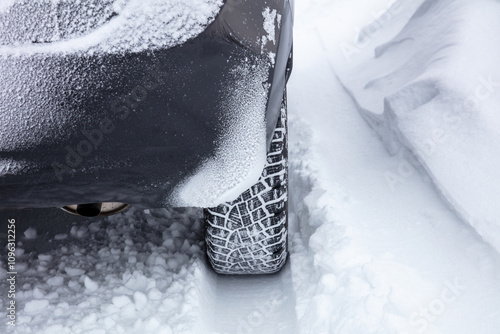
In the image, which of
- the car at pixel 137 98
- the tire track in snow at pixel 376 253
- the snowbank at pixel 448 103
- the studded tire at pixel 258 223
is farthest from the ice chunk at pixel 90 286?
the snowbank at pixel 448 103

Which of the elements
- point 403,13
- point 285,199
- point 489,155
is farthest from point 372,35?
point 285,199

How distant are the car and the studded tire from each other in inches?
10.1

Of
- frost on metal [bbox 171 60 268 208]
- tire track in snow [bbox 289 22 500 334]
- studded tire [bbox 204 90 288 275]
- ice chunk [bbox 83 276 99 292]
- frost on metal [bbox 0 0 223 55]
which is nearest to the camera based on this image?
frost on metal [bbox 0 0 223 55]

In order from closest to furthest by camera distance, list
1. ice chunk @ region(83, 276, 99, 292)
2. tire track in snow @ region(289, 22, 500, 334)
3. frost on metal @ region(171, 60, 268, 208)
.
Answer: frost on metal @ region(171, 60, 268, 208) → tire track in snow @ region(289, 22, 500, 334) → ice chunk @ region(83, 276, 99, 292)

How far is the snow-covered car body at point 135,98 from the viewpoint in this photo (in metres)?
1.01

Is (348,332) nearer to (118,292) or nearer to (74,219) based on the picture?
(118,292)

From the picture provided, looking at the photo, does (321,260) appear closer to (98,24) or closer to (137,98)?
(137,98)

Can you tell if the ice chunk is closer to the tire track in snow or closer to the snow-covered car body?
the snow-covered car body

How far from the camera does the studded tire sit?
1.55m

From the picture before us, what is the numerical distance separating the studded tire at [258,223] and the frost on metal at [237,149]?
0.29m

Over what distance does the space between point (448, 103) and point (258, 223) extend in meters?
0.89

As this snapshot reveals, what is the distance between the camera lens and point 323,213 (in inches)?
71.8

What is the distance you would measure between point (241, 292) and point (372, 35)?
90.2 inches

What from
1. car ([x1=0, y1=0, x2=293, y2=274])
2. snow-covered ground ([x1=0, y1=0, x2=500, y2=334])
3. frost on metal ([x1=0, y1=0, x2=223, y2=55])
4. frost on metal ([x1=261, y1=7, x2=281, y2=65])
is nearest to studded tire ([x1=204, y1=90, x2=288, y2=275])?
snow-covered ground ([x1=0, y1=0, x2=500, y2=334])
